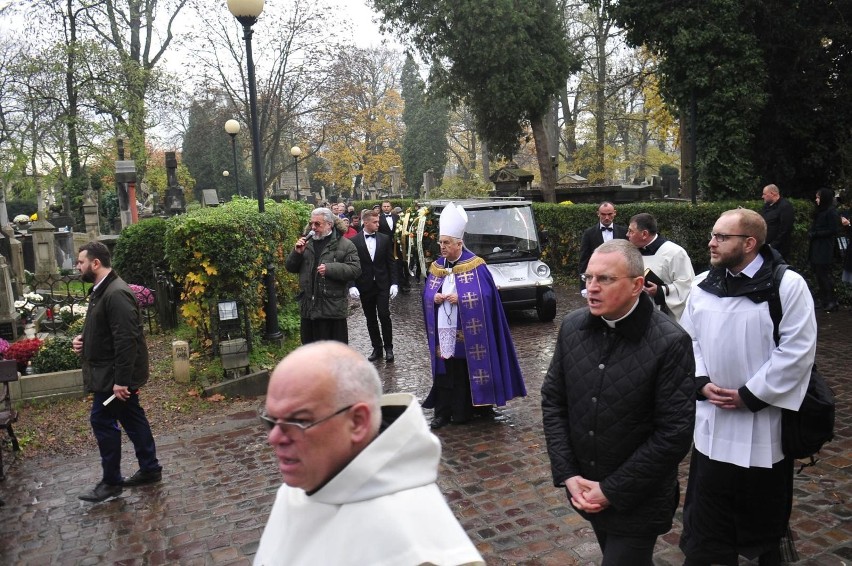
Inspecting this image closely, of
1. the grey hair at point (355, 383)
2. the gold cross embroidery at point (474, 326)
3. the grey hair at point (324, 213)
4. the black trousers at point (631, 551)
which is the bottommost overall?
the black trousers at point (631, 551)

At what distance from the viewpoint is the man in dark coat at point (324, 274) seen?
763cm

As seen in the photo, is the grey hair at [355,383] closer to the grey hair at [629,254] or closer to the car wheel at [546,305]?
the grey hair at [629,254]

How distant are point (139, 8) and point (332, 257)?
2707cm

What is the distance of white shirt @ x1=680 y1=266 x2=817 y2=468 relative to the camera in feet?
11.2

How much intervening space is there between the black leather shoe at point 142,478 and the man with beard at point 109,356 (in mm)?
160

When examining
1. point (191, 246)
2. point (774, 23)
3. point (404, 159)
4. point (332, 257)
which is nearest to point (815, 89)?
point (774, 23)

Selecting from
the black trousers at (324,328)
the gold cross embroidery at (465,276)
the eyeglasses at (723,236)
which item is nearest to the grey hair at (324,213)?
the black trousers at (324,328)

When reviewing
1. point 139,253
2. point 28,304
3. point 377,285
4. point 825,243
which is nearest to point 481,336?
point 377,285

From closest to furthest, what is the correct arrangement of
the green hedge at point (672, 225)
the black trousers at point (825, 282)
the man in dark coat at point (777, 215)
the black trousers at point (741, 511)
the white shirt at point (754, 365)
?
the white shirt at point (754, 365) → the black trousers at point (741, 511) → the man in dark coat at point (777, 215) → the black trousers at point (825, 282) → the green hedge at point (672, 225)

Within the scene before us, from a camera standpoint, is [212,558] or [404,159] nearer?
[212,558]

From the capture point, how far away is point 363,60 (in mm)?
36625

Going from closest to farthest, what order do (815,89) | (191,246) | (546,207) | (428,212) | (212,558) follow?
(212,558)
(191,246)
(428,212)
(815,89)
(546,207)

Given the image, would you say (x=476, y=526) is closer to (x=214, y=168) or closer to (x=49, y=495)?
(x=49, y=495)

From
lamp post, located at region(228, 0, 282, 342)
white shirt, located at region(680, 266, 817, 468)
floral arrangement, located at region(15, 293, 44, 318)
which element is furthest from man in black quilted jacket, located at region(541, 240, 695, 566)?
floral arrangement, located at region(15, 293, 44, 318)
